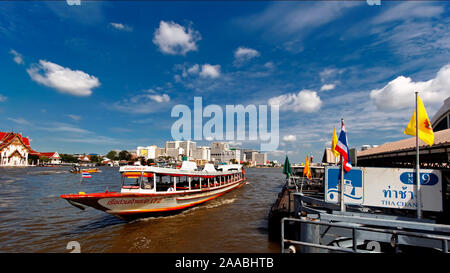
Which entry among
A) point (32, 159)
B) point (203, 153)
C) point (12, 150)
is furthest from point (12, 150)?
→ point (203, 153)

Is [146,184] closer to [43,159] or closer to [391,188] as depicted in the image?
[391,188]

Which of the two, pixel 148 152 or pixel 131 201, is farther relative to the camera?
pixel 148 152

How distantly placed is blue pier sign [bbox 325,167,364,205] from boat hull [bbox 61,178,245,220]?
10292 millimetres

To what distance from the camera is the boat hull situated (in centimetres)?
1180

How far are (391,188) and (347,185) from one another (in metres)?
1.17

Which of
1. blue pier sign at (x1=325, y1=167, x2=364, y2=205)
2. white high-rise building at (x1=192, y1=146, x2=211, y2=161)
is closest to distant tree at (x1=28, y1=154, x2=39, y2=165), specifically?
white high-rise building at (x1=192, y1=146, x2=211, y2=161)

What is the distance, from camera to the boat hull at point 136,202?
1180cm

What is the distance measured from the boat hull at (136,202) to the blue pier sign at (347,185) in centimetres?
1029

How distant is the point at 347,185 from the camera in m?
7.18

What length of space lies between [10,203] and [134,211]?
1546 cm

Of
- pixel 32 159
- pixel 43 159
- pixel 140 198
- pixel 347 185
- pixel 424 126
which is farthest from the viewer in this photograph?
pixel 43 159

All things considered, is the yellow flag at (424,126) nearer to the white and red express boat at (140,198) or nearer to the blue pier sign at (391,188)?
the blue pier sign at (391,188)
